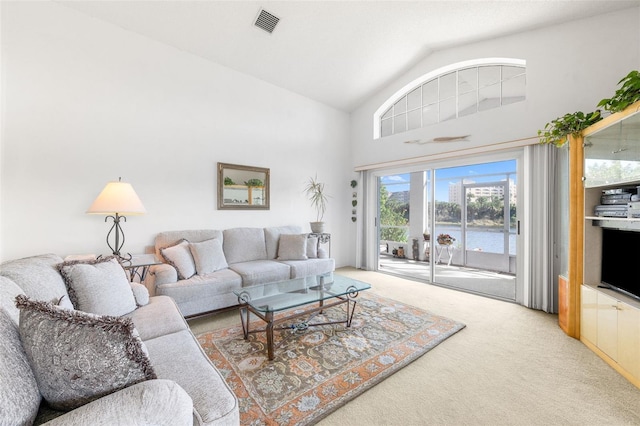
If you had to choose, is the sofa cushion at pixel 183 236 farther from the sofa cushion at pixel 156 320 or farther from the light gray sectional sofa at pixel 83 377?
the light gray sectional sofa at pixel 83 377

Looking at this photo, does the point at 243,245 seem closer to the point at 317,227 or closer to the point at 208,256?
the point at 208,256

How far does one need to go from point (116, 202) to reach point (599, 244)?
4.43 m

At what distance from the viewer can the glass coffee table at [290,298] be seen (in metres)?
2.22

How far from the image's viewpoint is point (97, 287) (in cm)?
178

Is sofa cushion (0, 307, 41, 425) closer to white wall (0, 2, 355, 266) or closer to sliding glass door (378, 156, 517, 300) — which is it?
white wall (0, 2, 355, 266)

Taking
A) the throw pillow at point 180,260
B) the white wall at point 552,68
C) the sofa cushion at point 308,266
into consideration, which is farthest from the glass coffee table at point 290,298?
the white wall at point 552,68

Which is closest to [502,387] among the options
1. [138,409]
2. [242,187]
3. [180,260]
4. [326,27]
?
[138,409]

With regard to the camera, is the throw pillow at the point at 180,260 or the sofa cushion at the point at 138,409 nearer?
the sofa cushion at the point at 138,409

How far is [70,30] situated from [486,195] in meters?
6.36

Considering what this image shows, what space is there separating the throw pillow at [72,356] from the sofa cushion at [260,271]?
2333 millimetres

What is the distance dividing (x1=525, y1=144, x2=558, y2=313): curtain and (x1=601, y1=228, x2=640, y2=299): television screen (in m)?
0.87

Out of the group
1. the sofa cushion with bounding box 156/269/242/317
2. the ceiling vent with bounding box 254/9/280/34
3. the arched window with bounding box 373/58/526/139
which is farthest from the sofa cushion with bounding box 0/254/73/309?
the arched window with bounding box 373/58/526/139

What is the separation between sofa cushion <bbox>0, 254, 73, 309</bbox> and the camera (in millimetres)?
1360

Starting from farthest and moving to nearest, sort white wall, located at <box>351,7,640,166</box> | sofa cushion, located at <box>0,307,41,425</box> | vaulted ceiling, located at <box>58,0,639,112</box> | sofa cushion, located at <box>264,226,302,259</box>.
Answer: sofa cushion, located at <box>264,226,302,259</box>
vaulted ceiling, located at <box>58,0,639,112</box>
white wall, located at <box>351,7,640,166</box>
sofa cushion, located at <box>0,307,41,425</box>
